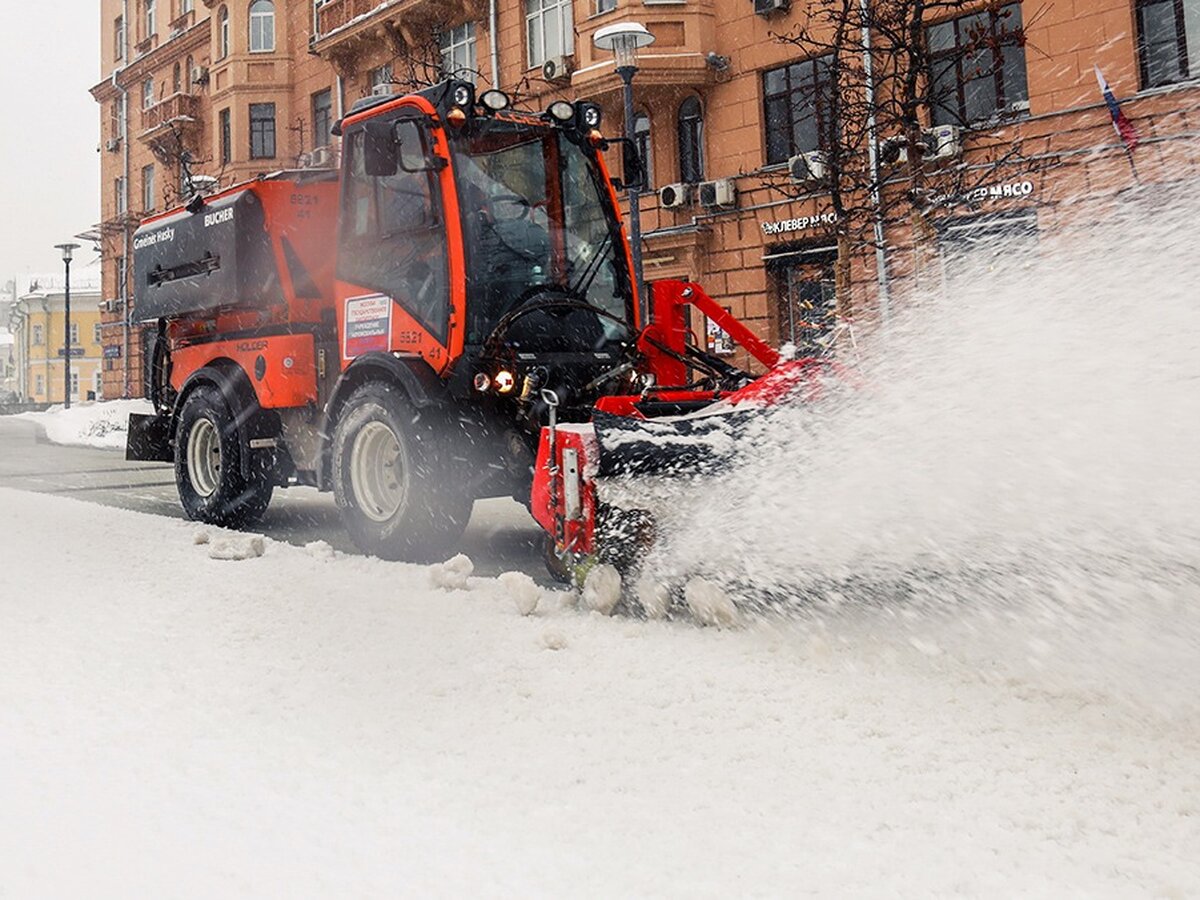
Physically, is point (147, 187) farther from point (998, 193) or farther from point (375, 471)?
point (375, 471)

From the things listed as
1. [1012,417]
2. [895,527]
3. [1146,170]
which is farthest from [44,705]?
[1146,170]

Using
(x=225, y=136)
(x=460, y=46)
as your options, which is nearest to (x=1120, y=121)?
(x=460, y=46)

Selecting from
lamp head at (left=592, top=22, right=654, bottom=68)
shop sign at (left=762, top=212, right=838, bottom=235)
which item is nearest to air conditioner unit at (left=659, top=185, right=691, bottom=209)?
shop sign at (left=762, top=212, right=838, bottom=235)

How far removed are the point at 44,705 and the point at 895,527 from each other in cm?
281

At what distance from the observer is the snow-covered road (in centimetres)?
198

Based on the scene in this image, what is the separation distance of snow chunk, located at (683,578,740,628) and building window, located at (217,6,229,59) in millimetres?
31966

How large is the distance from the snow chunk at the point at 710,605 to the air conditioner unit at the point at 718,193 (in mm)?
14428

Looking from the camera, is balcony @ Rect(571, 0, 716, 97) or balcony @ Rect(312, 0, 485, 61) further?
balcony @ Rect(312, 0, 485, 61)

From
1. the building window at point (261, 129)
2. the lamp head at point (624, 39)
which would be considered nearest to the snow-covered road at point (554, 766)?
the lamp head at point (624, 39)

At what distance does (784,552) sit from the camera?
3799mm

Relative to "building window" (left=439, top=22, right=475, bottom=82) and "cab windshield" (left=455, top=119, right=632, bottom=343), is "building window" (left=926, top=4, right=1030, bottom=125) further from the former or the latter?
"building window" (left=439, top=22, right=475, bottom=82)

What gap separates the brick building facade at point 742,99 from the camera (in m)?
12.8

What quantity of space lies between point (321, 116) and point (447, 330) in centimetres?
2481

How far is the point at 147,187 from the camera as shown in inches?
1422
